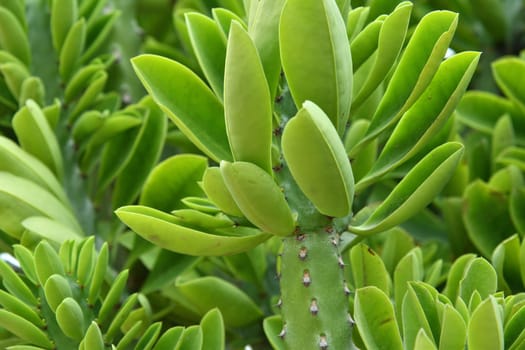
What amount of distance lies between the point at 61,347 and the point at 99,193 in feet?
0.70

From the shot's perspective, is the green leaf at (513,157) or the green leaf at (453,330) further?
the green leaf at (513,157)

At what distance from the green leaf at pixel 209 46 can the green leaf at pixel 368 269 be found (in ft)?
0.45

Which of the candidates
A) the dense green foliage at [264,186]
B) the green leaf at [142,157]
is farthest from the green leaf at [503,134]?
the green leaf at [142,157]

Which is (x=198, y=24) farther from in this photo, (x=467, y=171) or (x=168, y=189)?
(x=467, y=171)

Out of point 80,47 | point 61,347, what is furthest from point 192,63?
point 61,347

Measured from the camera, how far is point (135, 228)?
512 millimetres

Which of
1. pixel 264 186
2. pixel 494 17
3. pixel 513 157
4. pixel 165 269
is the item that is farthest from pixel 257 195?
pixel 494 17

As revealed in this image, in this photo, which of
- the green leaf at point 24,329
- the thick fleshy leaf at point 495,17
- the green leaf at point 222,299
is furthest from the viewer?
the thick fleshy leaf at point 495,17

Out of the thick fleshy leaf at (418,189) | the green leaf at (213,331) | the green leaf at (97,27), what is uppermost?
the green leaf at (97,27)

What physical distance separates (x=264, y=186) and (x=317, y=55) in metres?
0.07

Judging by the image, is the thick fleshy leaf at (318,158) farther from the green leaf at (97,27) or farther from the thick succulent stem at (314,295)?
the green leaf at (97,27)

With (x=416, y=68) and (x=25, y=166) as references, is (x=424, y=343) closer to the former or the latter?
(x=416, y=68)

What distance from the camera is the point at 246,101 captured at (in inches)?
19.2

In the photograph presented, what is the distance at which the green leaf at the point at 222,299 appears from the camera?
65cm
